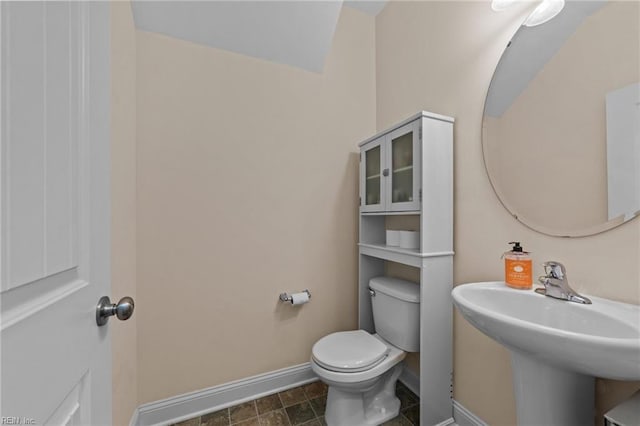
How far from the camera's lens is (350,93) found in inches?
74.4

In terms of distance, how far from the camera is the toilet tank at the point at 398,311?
1.34 metres

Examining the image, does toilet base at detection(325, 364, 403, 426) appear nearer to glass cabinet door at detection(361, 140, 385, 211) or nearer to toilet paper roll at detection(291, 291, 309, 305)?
toilet paper roll at detection(291, 291, 309, 305)

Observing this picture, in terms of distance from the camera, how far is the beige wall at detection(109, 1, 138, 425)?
3.22 feet

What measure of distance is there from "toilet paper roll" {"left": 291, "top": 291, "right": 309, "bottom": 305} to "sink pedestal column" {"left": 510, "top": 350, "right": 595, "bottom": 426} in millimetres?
1086

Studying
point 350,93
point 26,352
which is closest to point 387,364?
point 26,352

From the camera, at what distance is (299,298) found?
162 cm

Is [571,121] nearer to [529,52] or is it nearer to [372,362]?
[529,52]

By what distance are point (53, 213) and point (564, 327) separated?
52.6 inches

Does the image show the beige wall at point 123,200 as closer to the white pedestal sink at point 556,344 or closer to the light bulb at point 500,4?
the white pedestal sink at point 556,344

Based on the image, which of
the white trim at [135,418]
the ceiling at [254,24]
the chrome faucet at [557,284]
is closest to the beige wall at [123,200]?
the white trim at [135,418]

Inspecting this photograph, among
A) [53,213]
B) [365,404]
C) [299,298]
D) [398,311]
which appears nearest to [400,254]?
[398,311]

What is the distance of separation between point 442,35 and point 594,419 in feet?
5.99

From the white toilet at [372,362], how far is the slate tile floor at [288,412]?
9 centimetres

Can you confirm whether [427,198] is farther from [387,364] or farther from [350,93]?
[350,93]
